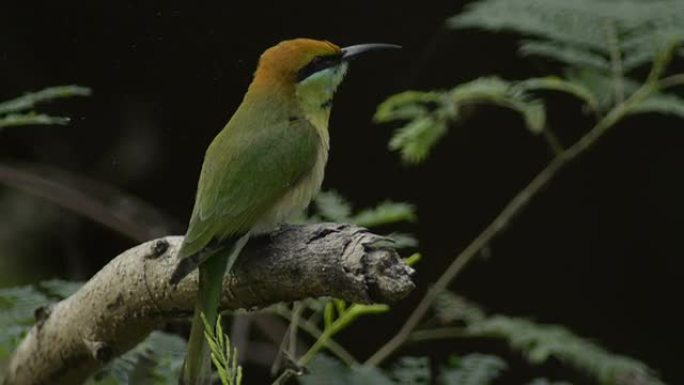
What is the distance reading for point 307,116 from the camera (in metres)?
2.42

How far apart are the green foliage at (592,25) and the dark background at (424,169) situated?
0.68 metres

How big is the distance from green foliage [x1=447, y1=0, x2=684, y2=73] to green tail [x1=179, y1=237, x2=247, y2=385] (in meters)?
1.05

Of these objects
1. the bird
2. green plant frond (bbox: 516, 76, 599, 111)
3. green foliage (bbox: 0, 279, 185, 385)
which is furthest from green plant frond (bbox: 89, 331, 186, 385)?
green plant frond (bbox: 516, 76, 599, 111)

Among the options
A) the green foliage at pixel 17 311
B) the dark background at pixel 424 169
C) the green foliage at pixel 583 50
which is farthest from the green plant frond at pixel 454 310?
the green foliage at pixel 17 311

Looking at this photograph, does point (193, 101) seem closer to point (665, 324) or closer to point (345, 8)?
point (345, 8)

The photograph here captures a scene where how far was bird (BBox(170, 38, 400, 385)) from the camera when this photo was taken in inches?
79.0

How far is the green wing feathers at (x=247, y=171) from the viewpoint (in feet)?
6.89

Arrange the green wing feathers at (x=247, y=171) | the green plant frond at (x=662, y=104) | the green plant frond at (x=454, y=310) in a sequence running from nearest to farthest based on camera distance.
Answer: the green wing feathers at (x=247, y=171) → the green plant frond at (x=662, y=104) → the green plant frond at (x=454, y=310)

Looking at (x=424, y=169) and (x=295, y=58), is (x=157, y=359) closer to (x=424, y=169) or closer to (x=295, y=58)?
(x=295, y=58)

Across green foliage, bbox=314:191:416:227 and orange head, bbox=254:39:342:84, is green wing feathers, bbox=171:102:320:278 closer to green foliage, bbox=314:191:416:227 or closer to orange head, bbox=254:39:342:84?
orange head, bbox=254:39:342:84

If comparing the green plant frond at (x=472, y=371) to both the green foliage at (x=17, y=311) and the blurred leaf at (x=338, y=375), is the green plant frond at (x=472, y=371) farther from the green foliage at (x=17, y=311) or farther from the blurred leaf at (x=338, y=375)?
the green foliage at (x=17, y=311)

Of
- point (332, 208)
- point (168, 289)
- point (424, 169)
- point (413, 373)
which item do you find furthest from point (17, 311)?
point (424, 169)

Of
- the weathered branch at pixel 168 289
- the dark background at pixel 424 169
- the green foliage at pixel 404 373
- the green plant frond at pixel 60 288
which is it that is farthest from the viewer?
the dark background at pixel 424 169

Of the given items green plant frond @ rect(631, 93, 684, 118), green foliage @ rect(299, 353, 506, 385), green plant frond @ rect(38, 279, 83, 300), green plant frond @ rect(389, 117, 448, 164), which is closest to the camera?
green foliage @ rect(299, 353, 506, 385)
